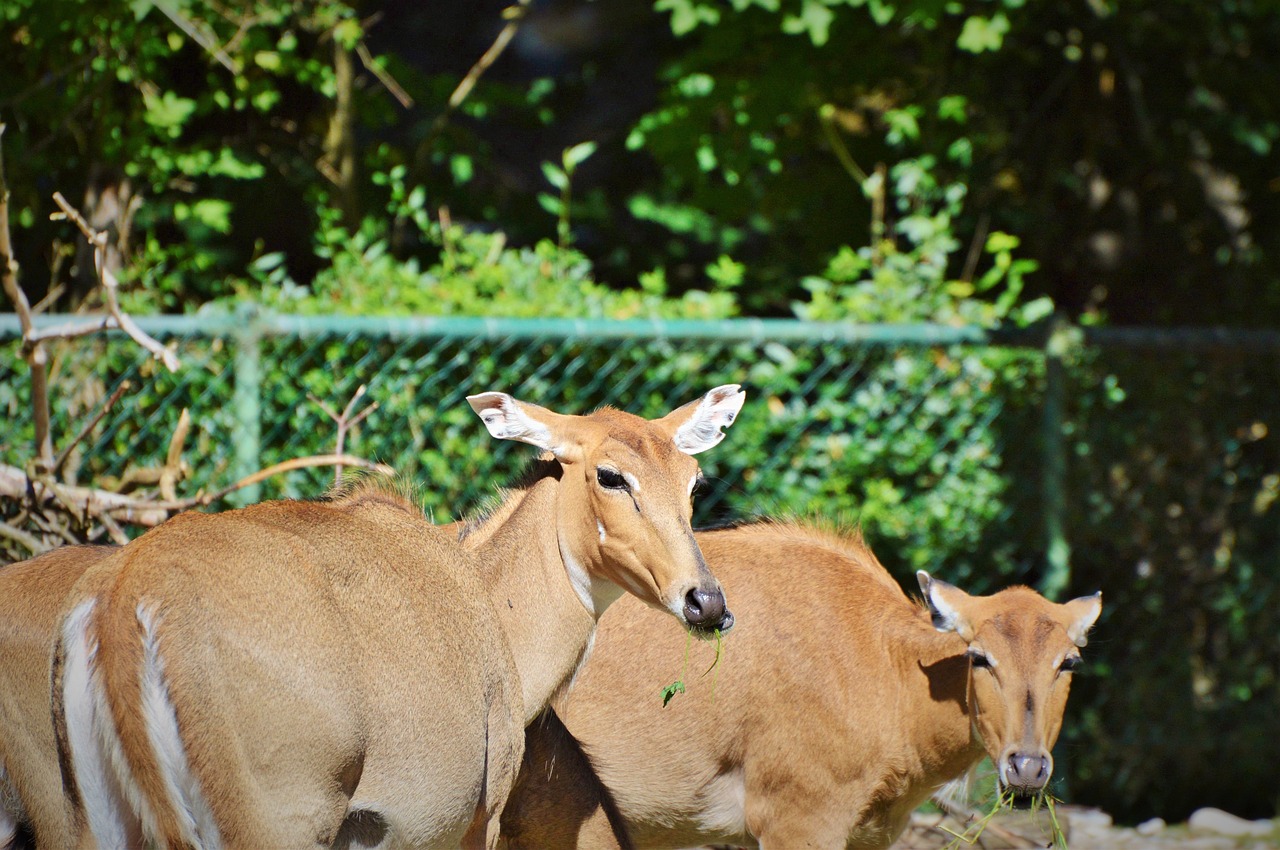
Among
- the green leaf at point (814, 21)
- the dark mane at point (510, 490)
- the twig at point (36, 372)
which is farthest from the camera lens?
the green leaf at point (814, 21)

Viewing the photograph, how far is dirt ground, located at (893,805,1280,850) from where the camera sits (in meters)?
4.90

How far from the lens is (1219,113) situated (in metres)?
6.86

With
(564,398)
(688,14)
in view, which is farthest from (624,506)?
(688,14)

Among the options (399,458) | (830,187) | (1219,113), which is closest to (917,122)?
(830,187)

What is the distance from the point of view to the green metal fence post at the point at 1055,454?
213 inches

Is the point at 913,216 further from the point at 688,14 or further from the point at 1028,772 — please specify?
the point at 1028,772

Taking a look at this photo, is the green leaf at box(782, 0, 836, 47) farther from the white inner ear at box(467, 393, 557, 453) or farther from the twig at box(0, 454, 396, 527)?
the white inner ear at box(467, 393, 557, 453)

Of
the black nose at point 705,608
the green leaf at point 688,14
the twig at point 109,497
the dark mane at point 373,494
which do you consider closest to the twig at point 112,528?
the twig at point 109,497

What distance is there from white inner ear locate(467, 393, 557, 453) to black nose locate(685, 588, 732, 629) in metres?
0.58

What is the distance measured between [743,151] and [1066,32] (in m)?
1.95

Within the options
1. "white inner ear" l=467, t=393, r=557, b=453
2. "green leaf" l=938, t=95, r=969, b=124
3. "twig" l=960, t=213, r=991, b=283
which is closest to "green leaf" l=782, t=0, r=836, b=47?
"green leaf" l=938, t=95, r=969, b=124

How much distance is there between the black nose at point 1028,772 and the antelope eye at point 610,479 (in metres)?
1.35

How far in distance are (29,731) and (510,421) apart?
131 cm

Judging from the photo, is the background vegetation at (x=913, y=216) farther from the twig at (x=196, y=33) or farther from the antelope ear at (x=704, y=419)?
the antelope ear at (x=704, y=419)
